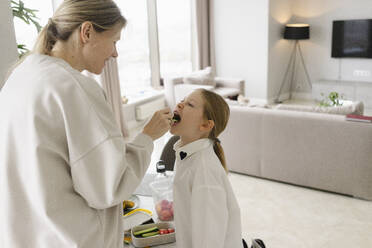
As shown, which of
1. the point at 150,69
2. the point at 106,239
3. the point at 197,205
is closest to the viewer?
the point at 106,239

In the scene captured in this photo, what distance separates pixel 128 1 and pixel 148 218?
16.2 feet

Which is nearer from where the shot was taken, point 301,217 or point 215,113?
point 215,113

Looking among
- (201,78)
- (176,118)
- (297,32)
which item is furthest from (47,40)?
(297,32)

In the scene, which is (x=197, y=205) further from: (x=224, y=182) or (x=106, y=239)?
(x=106, y=239)

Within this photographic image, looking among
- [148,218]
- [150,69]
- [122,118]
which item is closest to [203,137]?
[148,218]

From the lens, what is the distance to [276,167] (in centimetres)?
363

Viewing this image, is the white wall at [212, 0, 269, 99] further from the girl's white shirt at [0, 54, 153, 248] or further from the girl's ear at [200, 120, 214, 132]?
the girl's white shirt at [0, 54, 153, 248]

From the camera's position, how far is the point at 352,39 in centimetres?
681

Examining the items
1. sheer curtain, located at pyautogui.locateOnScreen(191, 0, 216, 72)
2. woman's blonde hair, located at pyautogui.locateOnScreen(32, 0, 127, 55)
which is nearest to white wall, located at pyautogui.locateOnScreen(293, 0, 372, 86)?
sheer curtain, located at pyautogui.locateOnScreen(191, 0, 216, 72)

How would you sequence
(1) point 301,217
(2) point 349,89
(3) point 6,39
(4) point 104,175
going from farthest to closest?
(2) point 349,89 → (1) point 301,217 → (3) point 6,39 → (4) point 104,175

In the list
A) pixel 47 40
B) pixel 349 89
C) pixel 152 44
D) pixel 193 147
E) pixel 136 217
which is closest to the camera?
pixel 47 40

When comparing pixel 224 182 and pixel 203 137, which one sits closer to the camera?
pixel 224 182

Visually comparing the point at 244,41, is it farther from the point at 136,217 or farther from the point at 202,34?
the point at 136,217

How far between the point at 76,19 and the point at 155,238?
77cm
